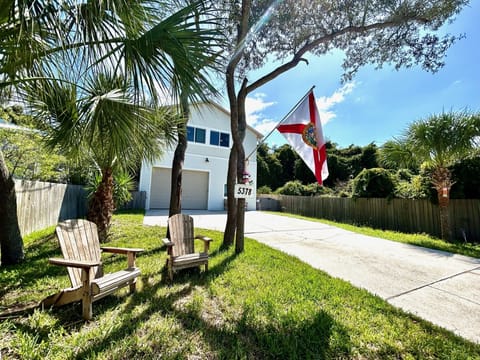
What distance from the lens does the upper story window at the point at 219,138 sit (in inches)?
618

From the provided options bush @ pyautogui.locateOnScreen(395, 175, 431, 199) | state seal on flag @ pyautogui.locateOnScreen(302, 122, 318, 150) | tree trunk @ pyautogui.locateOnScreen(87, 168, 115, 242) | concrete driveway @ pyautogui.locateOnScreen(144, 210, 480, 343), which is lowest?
concrete driveway @ pyautogui.locateOnScreen(144, 210, 480, 343)

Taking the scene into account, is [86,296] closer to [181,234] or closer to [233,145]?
[181,234]

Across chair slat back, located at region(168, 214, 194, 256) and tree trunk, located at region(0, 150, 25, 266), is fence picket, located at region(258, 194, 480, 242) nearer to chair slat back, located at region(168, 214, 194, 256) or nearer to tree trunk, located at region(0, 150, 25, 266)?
chair slat back, located at region(168, 214, 194, 256)

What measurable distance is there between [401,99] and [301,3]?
20.0ft

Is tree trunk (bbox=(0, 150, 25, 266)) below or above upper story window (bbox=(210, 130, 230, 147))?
below

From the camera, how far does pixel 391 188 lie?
1009 cm

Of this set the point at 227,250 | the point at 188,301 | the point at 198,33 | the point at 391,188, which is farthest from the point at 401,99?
the point at 188,301

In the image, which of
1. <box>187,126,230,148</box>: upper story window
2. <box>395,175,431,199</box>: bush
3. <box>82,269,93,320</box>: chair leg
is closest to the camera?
<box>82,269,93,320</box>: chair leg

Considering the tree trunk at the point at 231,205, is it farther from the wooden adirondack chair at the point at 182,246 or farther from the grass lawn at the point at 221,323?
the grass lawn at the point at 221,323

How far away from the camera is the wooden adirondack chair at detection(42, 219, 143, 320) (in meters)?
2.35

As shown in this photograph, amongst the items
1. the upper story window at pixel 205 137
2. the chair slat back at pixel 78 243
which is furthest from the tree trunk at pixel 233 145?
the upper story window at pixel 205 137

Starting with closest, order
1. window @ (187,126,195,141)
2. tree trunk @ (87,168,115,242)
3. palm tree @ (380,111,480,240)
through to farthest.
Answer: tree trunk @ (87,168,115,242), palm tree @ (380,111,480,240), window @ (187,126,195,141)

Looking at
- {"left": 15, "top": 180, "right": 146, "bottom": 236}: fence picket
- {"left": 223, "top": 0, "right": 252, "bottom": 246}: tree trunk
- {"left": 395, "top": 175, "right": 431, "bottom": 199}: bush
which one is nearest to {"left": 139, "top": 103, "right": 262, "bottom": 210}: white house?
{"left": 15, "top": 180, "right": 146, "bottom": 236}: fence picket

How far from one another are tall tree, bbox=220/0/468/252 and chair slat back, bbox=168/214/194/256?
3.82 feet
